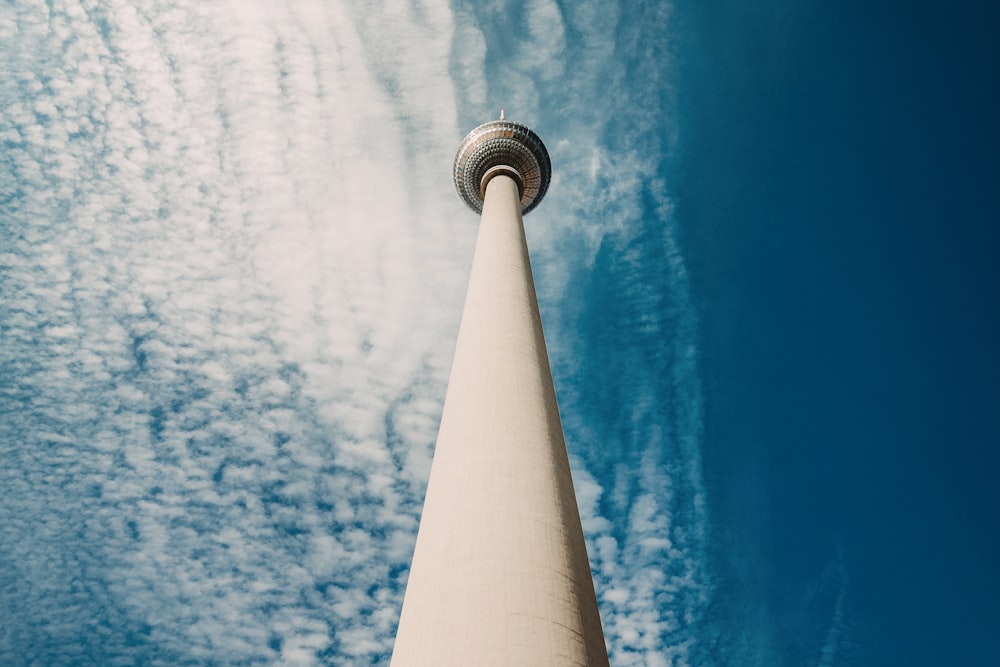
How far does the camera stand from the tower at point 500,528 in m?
8.05

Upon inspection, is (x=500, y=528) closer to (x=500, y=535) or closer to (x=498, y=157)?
(x=500, y=535)

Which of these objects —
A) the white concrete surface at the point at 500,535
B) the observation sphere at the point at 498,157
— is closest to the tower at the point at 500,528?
the white concrete surface at the point at 500,535

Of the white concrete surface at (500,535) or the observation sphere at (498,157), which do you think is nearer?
the white concrete surface at (500,535)

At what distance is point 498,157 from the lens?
124 feet

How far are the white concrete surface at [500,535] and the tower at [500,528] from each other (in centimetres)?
2

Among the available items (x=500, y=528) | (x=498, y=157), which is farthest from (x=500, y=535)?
(x=498, y=157)

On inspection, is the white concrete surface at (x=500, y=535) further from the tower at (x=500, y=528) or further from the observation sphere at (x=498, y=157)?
the observation sphere at (x=498, y=157)

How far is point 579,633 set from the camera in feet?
28.2

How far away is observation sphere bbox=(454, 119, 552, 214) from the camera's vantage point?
37.7m

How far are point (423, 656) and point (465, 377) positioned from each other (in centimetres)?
690

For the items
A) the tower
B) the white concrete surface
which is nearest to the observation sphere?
the tower

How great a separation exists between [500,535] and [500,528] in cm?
15

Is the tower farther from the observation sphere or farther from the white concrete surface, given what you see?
the observation sphere

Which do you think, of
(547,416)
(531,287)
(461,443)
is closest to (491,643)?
(461,443)
